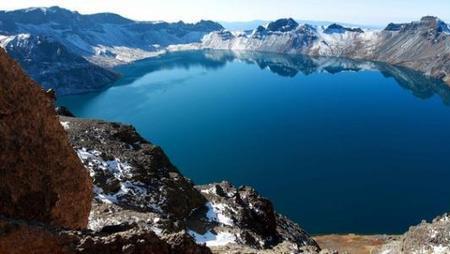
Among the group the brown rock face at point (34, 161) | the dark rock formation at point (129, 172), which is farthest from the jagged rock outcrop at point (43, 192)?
the dark rock formation at point (129, 172)

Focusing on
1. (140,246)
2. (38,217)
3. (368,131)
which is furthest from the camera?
(368,131)

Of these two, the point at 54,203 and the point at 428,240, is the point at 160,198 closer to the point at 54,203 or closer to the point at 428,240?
the point at 428,240

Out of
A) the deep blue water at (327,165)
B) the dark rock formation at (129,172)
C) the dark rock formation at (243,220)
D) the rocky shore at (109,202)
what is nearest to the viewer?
the rocky shore at (109,202)

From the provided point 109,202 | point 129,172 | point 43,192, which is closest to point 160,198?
point 129,172

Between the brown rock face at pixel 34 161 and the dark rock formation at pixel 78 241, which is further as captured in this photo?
the brown rock face at pixel 34 161

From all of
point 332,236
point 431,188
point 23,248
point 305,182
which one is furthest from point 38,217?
point 431,188

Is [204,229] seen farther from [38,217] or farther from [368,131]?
[368,131]

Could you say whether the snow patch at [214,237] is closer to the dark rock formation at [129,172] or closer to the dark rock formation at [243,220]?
the dark rock formation at [243,220]

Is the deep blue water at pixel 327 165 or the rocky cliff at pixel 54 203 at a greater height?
the rocky cliff at pixel 54 203

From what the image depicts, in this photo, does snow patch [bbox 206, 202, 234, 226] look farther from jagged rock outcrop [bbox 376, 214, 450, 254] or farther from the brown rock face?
the brown rock face
